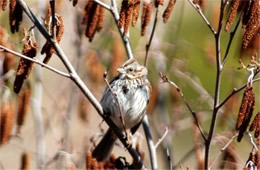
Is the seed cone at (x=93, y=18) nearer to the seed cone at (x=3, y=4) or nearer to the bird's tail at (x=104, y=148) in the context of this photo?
the seed cone at (x=3, y=4)

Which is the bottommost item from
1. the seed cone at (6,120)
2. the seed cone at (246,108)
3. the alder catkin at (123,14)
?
the seed cone at (6,120)

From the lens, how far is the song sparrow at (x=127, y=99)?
488 cm

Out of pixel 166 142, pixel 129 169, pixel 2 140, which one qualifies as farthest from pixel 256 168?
pixel 166 142

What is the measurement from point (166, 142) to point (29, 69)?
86.3 inches

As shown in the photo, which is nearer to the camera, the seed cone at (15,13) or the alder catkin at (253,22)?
the alder catkin at (253,22)

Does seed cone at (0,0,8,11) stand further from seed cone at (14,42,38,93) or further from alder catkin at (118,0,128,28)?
alder catkin at (118,0,128,28)

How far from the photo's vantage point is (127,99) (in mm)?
4984

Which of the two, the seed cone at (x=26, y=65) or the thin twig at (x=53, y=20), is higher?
the thin twig at (x=53, y=20)

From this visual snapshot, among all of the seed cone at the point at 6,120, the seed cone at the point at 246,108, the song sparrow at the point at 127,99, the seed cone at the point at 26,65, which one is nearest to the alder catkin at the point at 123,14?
the seed cone at the point at 26,65

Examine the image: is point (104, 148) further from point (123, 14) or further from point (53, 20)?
point (53, 20)

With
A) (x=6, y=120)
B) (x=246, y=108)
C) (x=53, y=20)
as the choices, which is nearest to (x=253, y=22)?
(x=246, y=108)

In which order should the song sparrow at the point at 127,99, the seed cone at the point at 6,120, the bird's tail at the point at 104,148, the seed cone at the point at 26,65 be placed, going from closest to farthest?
the seed cone at the point at 26,65, the seed cone at the point at 6,120, the song sparrow at the point at 127,99, the bird's tail at the point at 104,148

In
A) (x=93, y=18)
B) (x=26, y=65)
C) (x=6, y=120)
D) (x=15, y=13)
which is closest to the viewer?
(x=26, y=65)

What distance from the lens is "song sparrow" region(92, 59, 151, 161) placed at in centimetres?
488
